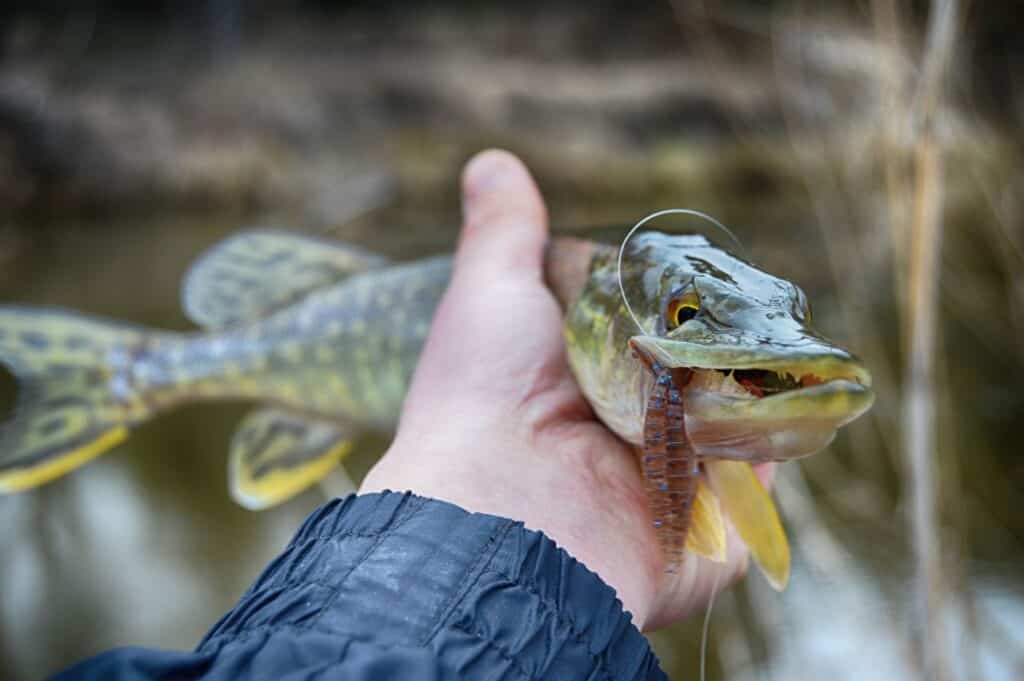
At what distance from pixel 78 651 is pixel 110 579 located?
26 cm

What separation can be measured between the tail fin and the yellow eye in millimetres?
785

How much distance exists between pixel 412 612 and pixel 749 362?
23 cm

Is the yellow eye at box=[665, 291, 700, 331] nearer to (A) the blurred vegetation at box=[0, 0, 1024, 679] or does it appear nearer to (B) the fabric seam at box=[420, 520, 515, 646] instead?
(B) the fabric seam at box=[420, 520, 515, 646]

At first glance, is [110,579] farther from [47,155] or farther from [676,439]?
[47,155]

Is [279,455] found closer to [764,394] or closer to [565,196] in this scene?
[764,394]

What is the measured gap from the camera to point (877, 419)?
241 cm

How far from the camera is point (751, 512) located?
25.6 inches

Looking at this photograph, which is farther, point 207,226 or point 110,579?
point 207,226

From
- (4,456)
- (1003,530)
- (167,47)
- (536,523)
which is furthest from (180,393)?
(167,47)

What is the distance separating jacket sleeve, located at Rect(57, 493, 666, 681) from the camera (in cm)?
46

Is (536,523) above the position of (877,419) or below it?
above

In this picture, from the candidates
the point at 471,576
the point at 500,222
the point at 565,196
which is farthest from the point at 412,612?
the point at 565,196

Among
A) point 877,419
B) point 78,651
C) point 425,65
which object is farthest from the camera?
point 425,65

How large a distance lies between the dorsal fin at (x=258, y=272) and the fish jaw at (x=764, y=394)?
0.68m
